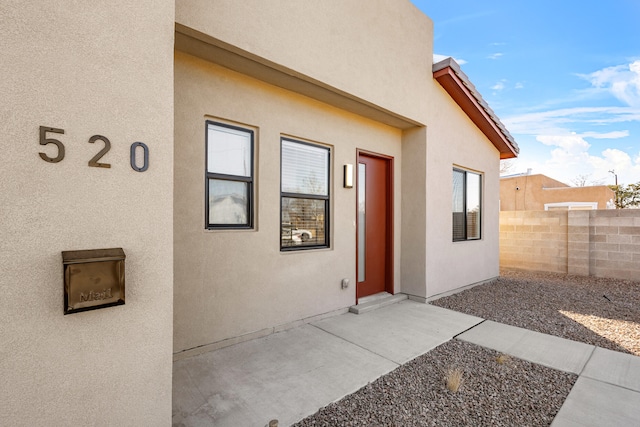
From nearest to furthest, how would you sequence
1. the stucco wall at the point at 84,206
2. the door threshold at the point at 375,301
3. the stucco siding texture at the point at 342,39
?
the stucco wall at the point at 84,206
the stucco siding texture at the point at 342,39
the door threshold at the point at 375,301

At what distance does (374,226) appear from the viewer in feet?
18.5

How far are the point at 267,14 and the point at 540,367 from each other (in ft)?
16.3

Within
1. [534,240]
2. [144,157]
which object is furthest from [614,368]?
[534,240]

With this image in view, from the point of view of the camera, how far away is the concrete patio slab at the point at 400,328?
3693 millimetres

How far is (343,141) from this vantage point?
496cm

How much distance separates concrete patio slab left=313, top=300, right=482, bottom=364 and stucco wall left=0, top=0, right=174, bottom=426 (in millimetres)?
2536

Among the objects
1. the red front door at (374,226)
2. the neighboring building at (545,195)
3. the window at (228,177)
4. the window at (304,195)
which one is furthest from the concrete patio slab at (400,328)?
the neighboring building at (545,195)

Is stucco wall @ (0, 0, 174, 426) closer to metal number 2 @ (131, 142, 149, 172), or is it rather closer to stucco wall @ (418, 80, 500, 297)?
metal number 2 @ (131, 142, 149, 172)

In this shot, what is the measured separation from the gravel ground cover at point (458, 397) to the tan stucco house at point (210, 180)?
1529mm

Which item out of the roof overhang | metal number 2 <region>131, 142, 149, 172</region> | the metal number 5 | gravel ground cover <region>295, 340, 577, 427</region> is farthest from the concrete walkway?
the roof overhang

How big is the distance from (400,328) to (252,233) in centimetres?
254

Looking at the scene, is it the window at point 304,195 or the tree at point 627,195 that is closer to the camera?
the window at point 304,195

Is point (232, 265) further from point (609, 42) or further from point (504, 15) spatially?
point (609, 42)

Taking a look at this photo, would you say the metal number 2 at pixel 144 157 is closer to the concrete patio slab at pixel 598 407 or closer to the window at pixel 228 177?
the window at pixel 228 177
